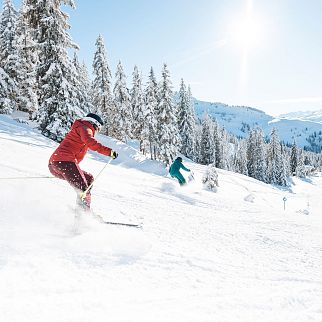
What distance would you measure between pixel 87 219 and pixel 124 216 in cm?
179

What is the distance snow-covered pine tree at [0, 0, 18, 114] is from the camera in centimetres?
3013

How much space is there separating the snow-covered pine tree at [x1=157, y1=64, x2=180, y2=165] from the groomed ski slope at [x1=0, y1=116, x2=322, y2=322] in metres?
35.2

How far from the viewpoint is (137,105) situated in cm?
5691

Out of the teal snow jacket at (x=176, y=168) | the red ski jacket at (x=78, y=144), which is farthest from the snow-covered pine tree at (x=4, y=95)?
the red ski jacket at (x=78, y=144)

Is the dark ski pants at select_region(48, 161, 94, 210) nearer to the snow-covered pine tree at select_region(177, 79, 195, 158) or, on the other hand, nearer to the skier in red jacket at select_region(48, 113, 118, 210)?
the skier in red jacket at select_region(48, 113, 118, 210)

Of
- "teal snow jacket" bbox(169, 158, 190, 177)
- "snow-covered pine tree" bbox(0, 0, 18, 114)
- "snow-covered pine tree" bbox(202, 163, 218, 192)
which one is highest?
"snow-covered pine tree" bbox(0, 0, 18, 114)

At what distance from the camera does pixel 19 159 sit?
11.7 m

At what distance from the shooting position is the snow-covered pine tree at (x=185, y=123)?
64625mm

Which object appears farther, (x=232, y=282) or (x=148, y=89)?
(x=148, y=89)

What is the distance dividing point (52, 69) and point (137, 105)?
33.5 meters

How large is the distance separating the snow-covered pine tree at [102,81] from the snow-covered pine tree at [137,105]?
5.96 metres

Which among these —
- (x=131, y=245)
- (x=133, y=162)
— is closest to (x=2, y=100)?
(x=133, y=162)

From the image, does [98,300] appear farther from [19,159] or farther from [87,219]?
[19,159]

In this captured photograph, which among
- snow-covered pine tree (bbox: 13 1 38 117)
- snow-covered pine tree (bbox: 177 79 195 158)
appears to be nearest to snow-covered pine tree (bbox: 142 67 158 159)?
snow-covered pine tree (bbox: 177 79 195 158)
